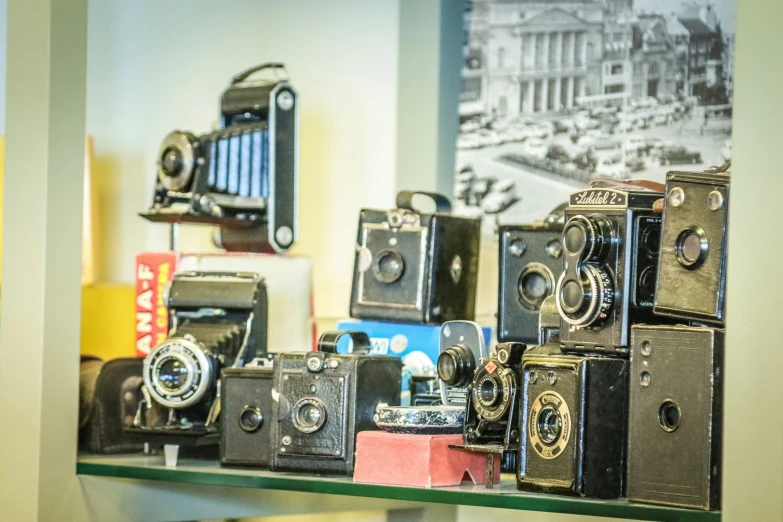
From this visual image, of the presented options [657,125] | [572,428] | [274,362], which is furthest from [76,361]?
[657,125]

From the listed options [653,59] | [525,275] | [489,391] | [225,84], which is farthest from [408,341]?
[225,84]

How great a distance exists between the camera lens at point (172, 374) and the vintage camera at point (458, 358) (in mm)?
433

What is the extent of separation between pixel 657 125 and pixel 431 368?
2.58 ft

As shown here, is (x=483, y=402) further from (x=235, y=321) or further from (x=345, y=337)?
(x=235, y=321)

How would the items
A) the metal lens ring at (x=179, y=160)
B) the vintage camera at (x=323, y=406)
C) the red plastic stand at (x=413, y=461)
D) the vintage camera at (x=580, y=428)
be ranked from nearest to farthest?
the vintage camera at (x=580, y=428) → the red plastic stand at (x=413, y=461) → the vintage camera at (x=323, y=406) → the metal lens ring at (x=179, y=160)

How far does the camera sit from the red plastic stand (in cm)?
159

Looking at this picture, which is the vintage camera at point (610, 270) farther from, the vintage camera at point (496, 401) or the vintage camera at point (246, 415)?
the vintage camera at point (246, 415)

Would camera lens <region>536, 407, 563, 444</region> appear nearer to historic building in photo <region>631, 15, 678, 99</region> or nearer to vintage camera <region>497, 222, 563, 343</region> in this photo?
vintage camera <region>497, 222, 563, 343</region>

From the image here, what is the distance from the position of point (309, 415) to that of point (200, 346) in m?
0.29

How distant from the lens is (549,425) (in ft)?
4.99

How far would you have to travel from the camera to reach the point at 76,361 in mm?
1873

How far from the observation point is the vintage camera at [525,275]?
205 centimetres

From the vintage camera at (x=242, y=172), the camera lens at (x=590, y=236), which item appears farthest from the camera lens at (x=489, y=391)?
the vintage camera at (x=242, y=172)

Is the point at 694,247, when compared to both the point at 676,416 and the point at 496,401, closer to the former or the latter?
the point at 676,416
